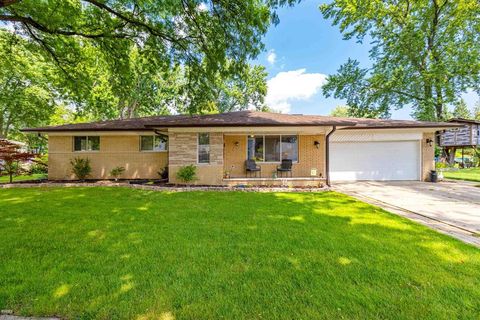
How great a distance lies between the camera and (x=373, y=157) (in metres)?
11.5

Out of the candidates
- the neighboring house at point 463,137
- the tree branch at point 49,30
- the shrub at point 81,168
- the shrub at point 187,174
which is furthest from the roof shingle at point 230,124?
the neighboring house at point 463,137

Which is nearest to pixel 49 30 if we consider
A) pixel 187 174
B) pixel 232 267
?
pixel 187 174

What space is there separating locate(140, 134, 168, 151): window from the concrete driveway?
898 cm

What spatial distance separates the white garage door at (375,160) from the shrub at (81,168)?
1288 cm

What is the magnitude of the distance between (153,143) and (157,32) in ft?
18.5

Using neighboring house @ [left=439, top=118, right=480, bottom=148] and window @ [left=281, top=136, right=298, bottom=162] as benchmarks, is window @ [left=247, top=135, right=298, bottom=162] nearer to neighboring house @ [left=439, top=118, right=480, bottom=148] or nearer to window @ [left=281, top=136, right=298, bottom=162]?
window @ [left=281, top=136, right=298, bottom=162]

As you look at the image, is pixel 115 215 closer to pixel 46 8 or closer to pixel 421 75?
pixel 46 8

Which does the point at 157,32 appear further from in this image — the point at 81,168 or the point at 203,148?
the point at 81,168

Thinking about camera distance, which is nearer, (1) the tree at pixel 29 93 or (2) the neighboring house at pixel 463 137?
(1) the tree at pixel 29 93

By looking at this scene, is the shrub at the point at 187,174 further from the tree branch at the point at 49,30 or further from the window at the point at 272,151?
the tree branch at the point at 49,30

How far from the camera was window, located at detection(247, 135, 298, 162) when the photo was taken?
11.2 meters

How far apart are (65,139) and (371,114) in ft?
78.9

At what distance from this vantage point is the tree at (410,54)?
17.0 m

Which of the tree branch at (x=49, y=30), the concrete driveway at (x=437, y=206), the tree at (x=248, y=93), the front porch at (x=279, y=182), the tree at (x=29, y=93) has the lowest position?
the concrete driveway at (x=437, y=206)
